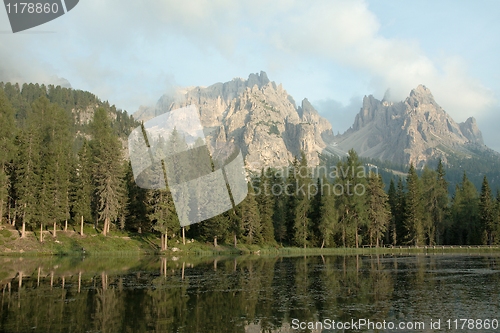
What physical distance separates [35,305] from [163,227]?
3580 centimetres

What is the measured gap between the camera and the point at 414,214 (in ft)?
271

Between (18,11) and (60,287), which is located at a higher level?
(18,11)

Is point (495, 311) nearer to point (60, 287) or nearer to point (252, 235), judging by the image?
point (60, 287)

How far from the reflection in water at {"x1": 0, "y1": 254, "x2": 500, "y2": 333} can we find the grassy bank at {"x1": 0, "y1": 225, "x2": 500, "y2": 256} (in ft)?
48.5

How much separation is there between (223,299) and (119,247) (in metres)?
37.4

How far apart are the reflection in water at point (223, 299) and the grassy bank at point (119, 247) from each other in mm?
14790

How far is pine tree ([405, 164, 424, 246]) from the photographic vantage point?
267 ft

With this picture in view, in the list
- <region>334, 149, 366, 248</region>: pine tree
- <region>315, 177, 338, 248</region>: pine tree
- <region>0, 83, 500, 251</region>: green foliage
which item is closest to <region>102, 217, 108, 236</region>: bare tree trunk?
<region>0, 83, 500, 251</region>: green foliage

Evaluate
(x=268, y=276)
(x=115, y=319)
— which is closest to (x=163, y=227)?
(x=268, y=276)

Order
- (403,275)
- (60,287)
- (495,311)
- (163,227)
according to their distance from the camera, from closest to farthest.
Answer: (495,311) → (60,287) → (403,275) → (163,227)

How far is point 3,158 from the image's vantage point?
171ft

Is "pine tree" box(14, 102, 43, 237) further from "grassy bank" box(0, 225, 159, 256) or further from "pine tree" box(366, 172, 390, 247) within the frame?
"pine tree" box(366, 172, 390, 247)

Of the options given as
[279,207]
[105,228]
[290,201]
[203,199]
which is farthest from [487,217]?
[105,228]

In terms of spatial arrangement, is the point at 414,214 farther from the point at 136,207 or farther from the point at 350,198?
the point at 136,207
